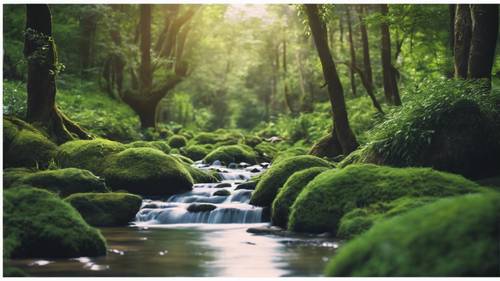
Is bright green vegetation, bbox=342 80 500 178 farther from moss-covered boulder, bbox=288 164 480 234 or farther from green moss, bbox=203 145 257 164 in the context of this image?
green moss, bbox=203 145 257 164

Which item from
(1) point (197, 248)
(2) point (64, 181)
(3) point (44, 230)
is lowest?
(1) point (197, 248)

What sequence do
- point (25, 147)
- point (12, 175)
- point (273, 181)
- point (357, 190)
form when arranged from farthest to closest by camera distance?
1. point (25, 147)
2. point (273, 181)
3. point (12, 175)
4. point (357, 190)

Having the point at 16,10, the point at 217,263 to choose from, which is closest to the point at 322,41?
the point at 217,263

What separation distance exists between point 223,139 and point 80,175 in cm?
1790

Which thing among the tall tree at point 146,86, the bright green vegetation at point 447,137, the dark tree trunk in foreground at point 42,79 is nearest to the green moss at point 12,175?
the dark tree trunk in foreground at point 42,79

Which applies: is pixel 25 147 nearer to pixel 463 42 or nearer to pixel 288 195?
pixel 288 195

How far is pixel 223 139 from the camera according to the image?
29188 mm

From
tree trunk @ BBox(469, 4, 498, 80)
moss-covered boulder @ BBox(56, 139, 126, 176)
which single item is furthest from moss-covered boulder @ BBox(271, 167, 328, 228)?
moss-covered boulder @ BBox(56, 139, 126, 176)

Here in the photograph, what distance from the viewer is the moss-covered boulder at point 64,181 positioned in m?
10.9

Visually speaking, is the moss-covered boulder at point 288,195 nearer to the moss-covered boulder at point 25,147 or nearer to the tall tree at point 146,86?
the moss-covered boulder at point 25,147

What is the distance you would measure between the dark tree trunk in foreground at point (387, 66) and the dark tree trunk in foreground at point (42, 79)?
34.9 feet

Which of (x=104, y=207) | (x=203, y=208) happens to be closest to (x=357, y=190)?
(x=203, y=208)

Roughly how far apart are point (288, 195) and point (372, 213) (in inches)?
84.7

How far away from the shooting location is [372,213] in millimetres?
8391
